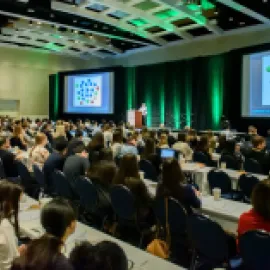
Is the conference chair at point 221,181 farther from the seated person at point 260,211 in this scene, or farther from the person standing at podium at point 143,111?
the person standing at podium at point 143,111

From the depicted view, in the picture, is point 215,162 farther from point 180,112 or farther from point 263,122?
point 180,112

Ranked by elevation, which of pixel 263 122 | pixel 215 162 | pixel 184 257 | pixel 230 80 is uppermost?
pixel 230 80

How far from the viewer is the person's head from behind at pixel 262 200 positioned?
2557 mm

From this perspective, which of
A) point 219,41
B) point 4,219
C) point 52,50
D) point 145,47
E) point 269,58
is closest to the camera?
point 4,219

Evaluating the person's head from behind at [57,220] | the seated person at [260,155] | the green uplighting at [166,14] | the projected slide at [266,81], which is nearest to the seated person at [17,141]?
the seated person at [260,155]

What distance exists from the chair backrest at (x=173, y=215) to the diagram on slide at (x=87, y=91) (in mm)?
16633

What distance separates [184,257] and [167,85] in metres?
15.6

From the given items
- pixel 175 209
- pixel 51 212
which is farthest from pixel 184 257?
pixel 51 212

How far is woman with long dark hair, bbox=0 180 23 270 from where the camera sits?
2201mm

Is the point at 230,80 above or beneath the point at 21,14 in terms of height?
beneath

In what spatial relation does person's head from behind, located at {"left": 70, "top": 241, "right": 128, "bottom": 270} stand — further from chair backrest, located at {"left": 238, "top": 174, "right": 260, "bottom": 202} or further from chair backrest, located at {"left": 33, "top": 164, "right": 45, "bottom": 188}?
chair backrest, located at {"left": 33, "top": 164, "right": 45, "bottom": 188}

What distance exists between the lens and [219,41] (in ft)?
55.7

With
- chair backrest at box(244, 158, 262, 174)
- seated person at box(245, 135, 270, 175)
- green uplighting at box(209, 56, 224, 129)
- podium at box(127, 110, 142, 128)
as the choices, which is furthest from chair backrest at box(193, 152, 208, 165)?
podium at box(127, 110, 142, 128)

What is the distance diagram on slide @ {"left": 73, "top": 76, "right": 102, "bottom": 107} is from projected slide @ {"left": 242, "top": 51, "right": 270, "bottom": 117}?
905cm
